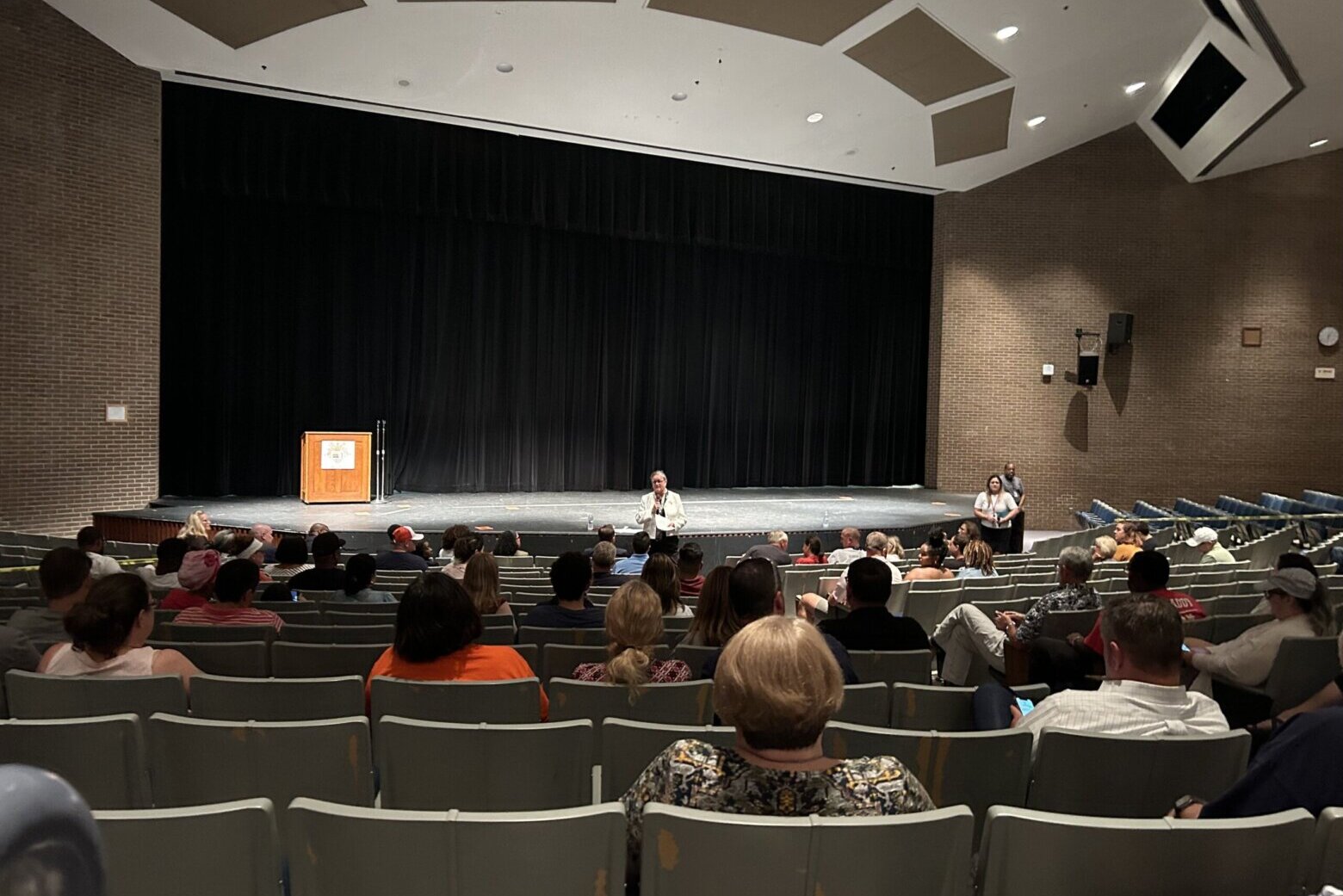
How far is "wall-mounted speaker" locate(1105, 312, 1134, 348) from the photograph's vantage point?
17.4 metres

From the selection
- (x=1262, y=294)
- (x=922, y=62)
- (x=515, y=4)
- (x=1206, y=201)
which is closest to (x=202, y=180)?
(x=515, y=4)

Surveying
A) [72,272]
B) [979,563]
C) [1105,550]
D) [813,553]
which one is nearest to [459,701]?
[979,563]

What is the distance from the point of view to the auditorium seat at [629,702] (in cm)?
319

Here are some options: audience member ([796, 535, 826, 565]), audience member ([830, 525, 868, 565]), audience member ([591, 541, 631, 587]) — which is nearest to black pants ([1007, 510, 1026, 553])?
audience member ([830, 525, 868, 565])

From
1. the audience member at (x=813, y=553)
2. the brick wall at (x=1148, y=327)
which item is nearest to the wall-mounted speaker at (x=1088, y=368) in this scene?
the brick wall at (x=1148, y=327)

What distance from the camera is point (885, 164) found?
56.1 ft

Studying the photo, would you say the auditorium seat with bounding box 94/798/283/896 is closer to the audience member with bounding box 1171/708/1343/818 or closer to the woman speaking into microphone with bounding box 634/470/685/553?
the audience member with bounding box 1171/708/1343/818

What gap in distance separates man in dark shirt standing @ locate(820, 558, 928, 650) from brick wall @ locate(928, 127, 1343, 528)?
1434 centimetres

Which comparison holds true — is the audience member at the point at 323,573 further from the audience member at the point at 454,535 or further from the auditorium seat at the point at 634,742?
the auditorium seat at the point at 634,742

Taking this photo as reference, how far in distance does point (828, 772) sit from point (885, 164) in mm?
16699

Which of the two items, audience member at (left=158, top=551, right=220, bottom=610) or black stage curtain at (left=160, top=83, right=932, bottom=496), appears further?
black stage curtain at (left=160, top=83, right=932, bottom=496)

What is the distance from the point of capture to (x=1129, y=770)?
→ 8.81 ft

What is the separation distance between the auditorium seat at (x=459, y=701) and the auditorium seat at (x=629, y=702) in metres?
0.11

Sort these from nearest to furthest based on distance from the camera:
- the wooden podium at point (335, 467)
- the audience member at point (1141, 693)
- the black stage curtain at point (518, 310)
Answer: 1. the audience member at point (1141, 693)
2. the wooden podium at point (335, 467)
3. the black stage curtain at point (518, 310)
